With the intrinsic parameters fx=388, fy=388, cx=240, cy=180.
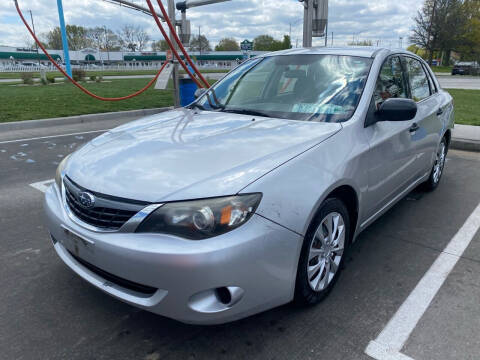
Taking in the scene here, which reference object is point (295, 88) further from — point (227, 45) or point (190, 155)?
point (227, 45)

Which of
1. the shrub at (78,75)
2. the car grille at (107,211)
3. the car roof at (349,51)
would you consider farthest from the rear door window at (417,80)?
the shrub at (78,75)

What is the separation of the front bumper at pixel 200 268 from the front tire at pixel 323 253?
0.14 m

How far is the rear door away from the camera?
369 centimetres

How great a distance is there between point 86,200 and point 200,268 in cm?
78

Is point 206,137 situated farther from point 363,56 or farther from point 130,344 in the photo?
point 363,56

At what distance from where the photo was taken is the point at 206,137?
261 centimetres

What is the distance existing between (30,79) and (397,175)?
22.5 meters

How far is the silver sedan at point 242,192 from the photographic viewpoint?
188 centimetres

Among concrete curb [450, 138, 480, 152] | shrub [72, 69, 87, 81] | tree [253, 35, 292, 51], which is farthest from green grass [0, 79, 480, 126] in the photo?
tree [253, 35, 292, 51]

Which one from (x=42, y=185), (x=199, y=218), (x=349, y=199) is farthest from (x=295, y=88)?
(x=42, y=185)

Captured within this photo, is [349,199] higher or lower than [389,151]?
lower

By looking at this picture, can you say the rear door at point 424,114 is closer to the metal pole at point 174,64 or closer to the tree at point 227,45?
the metal pole at point 174,64

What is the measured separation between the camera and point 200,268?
1792 mm

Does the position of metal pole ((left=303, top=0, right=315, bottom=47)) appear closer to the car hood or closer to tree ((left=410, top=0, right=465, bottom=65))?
the car hood
